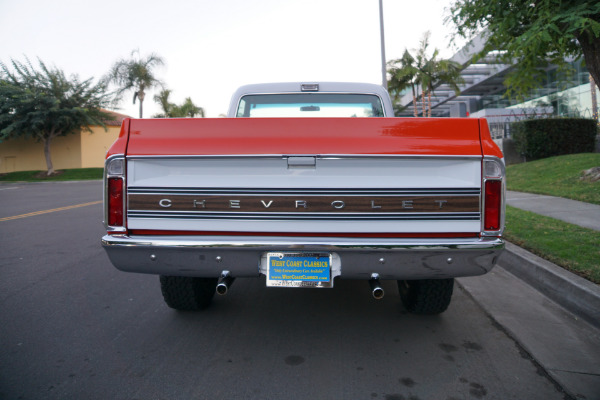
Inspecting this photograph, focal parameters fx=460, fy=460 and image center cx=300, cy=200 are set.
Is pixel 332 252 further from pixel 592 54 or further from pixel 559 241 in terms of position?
pixel 592 54

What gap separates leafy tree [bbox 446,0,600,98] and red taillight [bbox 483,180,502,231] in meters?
4.76

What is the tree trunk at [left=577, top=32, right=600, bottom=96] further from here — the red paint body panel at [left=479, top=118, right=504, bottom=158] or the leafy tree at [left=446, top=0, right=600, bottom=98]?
the red paint body panel at [left=479, top=118, right=504, bottom=158]

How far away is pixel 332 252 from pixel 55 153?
39595mm

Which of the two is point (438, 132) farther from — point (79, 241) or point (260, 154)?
point (79, 241)

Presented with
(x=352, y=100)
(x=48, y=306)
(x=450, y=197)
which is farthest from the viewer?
(x=352, y=100)

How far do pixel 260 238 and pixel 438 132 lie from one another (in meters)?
1.25

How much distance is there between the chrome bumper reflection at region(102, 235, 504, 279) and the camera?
2.69m

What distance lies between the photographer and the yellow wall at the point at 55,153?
3659 centimetres

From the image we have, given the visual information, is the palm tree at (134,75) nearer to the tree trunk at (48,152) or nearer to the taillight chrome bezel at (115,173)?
the tree trunk at (48,152)

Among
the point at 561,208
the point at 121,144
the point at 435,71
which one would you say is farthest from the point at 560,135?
the point at 435,71

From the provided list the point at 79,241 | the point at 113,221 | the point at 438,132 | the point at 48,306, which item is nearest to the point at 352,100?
the point at 438,132

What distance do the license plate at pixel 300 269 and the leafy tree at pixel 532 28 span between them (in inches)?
217

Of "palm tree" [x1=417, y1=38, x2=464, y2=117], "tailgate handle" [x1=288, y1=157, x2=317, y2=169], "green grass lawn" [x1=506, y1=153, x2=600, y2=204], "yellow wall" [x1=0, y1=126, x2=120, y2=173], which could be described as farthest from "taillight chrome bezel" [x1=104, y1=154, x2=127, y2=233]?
"yellow wall" [x1=0, y1=126, x2=120, y2=173]

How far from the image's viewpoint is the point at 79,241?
7027 millimetres
